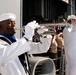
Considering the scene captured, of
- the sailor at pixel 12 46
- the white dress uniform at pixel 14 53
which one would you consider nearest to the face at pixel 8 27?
the sailor at pixel 12 46

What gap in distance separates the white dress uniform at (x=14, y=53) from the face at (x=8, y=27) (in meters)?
0.20

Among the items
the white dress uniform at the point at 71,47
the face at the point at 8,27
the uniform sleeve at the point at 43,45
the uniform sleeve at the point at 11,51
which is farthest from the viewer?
the uniform sleeve at the point at 43,45

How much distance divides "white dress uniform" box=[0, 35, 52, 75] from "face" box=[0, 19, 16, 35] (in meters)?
0.20

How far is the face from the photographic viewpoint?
7.15 feet

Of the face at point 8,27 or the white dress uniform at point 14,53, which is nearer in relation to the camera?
the white dress uniform at point 14,53

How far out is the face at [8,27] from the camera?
218 centimetres

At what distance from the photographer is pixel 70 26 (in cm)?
201

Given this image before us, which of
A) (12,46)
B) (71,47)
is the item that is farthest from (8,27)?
(71,47)

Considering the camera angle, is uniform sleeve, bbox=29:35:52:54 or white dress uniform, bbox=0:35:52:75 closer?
white dress uniform, bbox=0:35:52:75

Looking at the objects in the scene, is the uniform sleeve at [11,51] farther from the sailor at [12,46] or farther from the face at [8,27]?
the face at [8,27]

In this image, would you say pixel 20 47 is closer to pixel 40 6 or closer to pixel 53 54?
pixel 53 54

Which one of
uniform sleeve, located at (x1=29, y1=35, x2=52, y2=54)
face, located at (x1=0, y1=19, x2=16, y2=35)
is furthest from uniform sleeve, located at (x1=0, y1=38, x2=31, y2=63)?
uniform sleeve, located at (x1=29, y1=35, x2=52, y2=54)

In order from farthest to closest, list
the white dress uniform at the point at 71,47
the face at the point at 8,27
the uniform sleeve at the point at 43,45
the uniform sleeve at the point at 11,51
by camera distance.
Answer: the uniform sleeve at the point at 43,45 → the face at the point at 8,27 → the white dress uniform at the point at 71,47 → the uniform sleeve at the point at 11,51

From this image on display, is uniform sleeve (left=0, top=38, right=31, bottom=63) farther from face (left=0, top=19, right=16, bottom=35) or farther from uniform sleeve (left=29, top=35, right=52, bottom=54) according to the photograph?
uniform sleeve (left=29, top=35, right=52, bottom=54)
